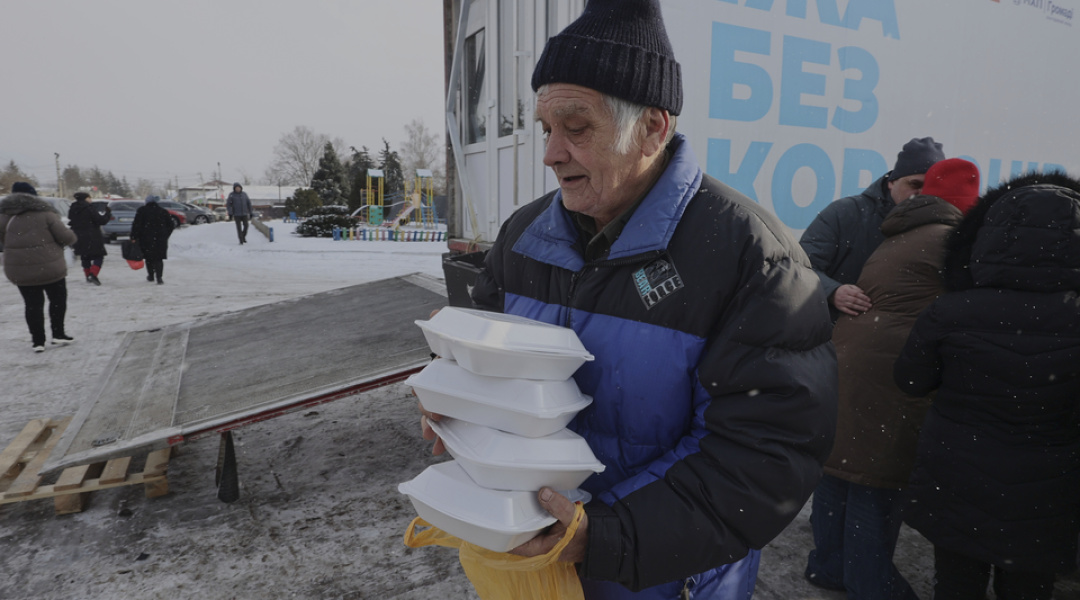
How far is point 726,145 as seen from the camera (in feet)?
11.6

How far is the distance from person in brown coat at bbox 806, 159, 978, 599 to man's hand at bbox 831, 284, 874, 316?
0.03m

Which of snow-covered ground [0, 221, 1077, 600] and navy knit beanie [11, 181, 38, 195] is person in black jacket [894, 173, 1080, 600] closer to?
snow-covered ground [0, 221, 1077, 600]

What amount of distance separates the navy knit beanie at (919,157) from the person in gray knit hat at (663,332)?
1.92 metres

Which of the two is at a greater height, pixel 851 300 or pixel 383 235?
pixel 851 300

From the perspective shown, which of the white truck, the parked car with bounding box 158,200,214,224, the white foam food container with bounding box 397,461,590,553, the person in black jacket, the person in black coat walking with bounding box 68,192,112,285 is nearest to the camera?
the white foam food container with bounding box 397,461,590,553

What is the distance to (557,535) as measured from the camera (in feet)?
3.61

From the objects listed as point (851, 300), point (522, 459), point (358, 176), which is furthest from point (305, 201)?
point (522, 459)

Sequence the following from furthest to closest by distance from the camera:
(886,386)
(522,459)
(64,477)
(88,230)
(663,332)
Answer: (88,230) < (64,477) < (886,386) < (663,332) < (522,459)

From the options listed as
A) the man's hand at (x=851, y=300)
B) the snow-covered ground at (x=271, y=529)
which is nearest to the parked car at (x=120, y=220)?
the snow-covered ground at (x=271, y=529)

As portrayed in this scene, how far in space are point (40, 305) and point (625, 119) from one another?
24.7ft

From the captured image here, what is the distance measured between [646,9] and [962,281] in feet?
5.17

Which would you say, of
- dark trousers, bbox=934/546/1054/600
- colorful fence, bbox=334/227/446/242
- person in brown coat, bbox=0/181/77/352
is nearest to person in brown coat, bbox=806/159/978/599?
dark trousers, bbox=934/546/1054/600

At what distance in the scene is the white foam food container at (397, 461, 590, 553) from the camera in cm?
103

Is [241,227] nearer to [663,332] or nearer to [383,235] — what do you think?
[383,235]
